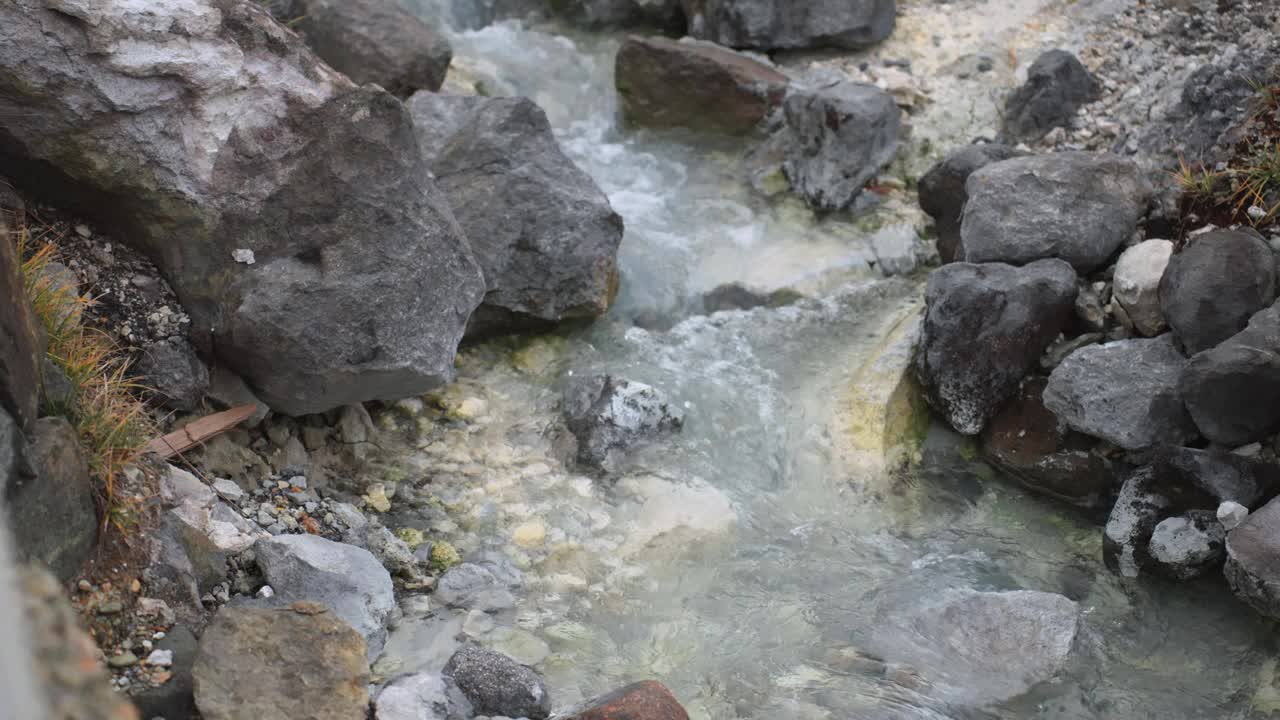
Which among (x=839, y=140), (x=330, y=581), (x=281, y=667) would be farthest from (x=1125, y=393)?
(x=281, y=667)

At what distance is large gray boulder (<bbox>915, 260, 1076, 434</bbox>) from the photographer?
5227mm

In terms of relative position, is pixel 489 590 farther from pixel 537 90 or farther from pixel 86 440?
pixel 537 90

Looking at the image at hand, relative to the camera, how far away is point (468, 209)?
18.7 feet

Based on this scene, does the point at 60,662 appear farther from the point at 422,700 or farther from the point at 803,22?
the point at 803,22

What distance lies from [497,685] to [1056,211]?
3606 mm

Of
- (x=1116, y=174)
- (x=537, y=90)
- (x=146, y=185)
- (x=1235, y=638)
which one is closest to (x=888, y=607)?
(x=1235, y=638)

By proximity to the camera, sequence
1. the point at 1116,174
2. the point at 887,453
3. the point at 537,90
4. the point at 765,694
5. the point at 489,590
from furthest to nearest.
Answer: the point at 537,90 < the point at 1116,174 < the point at 887,453 < the point at 489,590 < the point at 765,694

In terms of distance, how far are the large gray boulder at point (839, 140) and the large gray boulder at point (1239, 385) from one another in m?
2.54

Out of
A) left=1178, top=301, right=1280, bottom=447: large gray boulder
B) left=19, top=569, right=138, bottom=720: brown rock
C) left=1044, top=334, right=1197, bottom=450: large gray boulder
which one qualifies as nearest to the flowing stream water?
left=1044, top=334, right=1197, bottom=450: large gray boulder

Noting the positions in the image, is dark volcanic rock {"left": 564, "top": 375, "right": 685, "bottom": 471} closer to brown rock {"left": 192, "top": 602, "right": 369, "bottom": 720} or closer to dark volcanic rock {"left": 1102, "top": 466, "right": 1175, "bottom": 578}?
brown rock {"left": 192, "top": 602, "right": 369, "bottom": 720}

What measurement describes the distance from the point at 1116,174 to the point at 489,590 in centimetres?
373

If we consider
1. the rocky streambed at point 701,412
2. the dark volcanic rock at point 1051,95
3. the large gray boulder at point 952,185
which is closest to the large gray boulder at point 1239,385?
the rocky streambed at point 701,412

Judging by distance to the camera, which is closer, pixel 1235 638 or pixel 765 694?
pixel 765 694

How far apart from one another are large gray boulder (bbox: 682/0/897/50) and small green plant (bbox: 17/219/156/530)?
16.4ft
